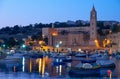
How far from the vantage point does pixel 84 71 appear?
1917 cm

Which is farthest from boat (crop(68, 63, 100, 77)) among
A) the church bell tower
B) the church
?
the church bell tower

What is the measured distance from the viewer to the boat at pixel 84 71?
1886cm

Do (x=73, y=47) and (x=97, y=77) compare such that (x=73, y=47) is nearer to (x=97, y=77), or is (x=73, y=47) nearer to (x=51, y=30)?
(x=51, y=30)

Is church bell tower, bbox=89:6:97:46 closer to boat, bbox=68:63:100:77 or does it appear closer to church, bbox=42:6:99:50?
church, bbox=42:6:99:50

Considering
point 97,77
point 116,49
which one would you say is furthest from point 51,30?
point 97,77

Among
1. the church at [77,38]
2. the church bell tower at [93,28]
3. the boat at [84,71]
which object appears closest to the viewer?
the boat at [84,71]

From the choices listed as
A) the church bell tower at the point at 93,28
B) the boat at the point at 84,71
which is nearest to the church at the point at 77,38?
the church bell tower at the point at 93,28

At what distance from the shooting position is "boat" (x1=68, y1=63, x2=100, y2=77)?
61.9ft

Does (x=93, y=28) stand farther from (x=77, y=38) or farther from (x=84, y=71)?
(x=84, y=71)

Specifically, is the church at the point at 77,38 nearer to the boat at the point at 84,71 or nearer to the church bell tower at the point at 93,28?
the church bell tower at the point at 93,28

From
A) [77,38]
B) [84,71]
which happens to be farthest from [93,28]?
[84,71]

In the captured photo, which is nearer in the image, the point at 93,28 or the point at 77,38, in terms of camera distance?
the point at 93,28

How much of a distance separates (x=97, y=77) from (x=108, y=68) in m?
3.86

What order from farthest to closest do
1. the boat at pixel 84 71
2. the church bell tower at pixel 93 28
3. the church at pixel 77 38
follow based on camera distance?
the church at pixel 77 38 < the church bell tower at pixel 93 28 < the boat at pixel 84 71
